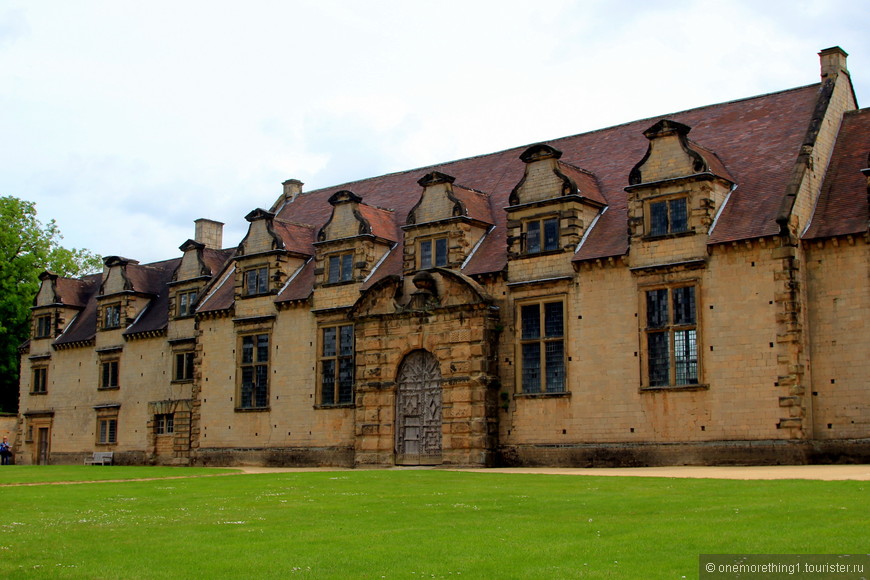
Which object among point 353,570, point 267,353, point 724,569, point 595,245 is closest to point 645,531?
point 724,569

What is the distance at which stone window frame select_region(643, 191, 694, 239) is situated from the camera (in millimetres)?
31391

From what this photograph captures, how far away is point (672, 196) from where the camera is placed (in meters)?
31.7

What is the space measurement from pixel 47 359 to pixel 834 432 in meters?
42.2

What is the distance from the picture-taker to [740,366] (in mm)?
29688

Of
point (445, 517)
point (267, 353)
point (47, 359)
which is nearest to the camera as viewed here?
point (445, 517)

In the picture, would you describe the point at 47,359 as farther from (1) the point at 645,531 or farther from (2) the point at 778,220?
(1) the point at 645,531

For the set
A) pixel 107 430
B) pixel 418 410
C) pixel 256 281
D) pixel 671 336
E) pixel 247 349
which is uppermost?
pixel 256 281

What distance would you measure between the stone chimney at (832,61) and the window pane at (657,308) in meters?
9.78

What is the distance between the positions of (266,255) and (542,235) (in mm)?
13286

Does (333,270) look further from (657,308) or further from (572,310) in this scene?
(657,308)

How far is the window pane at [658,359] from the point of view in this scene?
31.2 metres

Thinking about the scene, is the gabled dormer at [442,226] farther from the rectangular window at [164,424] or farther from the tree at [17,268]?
the tree at [17,268]

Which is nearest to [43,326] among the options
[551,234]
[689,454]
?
[551,234]

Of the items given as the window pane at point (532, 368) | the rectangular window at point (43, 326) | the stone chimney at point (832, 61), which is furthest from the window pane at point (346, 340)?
the rectangular window at point (43, 326)
